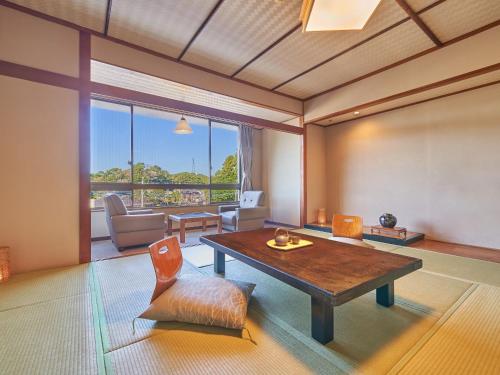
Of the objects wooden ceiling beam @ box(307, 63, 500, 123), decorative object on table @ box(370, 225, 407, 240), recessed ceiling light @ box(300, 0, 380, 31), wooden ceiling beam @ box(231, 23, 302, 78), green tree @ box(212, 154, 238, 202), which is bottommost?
decorative object on table @ box(370, 225, 407, 240)

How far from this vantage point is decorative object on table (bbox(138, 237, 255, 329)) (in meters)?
1.60

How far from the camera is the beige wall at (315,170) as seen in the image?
18.2ft

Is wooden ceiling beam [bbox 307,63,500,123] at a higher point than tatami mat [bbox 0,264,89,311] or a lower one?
higher

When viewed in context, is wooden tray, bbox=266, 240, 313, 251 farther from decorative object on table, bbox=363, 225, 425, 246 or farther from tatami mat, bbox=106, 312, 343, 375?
decorative object on table, bbox=363, 225, 425, 246

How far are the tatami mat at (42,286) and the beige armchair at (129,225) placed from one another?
2.83ft

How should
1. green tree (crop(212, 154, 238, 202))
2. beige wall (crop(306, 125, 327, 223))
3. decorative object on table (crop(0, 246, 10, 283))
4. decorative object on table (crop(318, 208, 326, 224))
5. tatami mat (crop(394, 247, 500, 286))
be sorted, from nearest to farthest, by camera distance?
decorative object on table (crop(0, 246, 10, 283))
tatami mat (crop(394, 247, 500, 286))
decorative object on table (crop(318, 208, 326, 224))
beige wall (crop(306, 125, 327, 223))
green tree (crop(212, 154, 238, 202))

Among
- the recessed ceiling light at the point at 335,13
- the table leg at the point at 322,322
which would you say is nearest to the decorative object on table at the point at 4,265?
the table leg at the point at 322,322

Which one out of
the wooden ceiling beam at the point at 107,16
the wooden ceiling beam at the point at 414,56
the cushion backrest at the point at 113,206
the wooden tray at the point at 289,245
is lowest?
the wooden tray at the point at 289,245

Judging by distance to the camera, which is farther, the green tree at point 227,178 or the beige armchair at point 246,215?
the green tree at point 227,178

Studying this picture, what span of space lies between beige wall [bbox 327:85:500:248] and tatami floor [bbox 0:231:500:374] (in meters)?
1.95

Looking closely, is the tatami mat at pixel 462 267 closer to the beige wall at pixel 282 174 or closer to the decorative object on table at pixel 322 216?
the decorative object on table at pixel 322 216

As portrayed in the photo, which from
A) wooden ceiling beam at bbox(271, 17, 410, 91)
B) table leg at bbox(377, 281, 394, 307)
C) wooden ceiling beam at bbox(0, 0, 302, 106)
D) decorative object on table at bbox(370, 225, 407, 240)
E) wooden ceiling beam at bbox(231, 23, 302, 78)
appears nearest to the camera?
table leg at bbox(377, 281, 394, 307)

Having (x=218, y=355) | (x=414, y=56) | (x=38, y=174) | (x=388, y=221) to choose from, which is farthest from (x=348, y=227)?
(x=38, y=174)

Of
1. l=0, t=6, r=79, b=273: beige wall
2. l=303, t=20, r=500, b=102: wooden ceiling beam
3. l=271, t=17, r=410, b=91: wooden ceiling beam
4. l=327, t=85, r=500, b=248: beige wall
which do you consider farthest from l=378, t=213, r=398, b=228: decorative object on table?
l=0, t=6, r=79, b=273: beige wall
